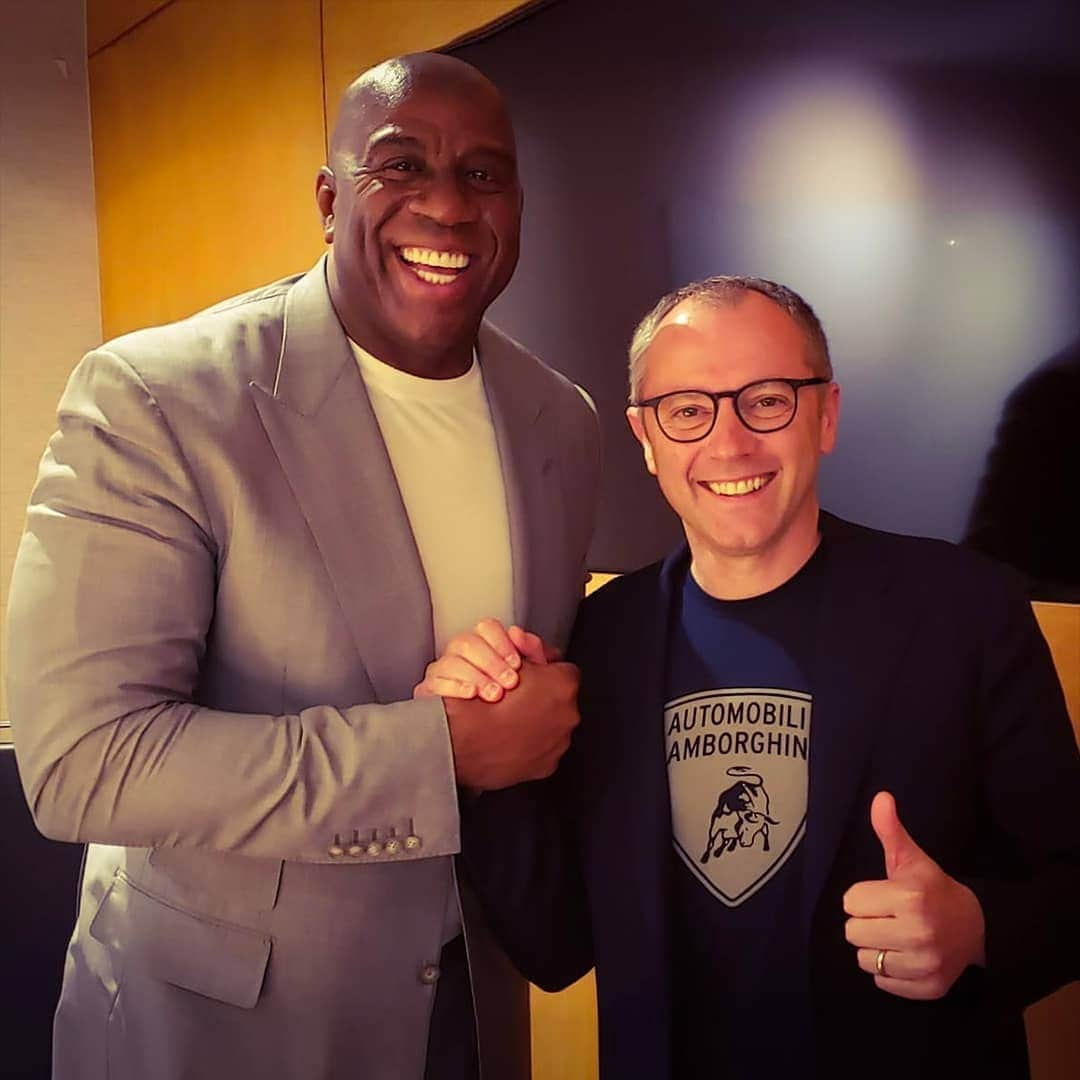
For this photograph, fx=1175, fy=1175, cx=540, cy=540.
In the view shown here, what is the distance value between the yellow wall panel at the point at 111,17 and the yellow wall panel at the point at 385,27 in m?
0.78

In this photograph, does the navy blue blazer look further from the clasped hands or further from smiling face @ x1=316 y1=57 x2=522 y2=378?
smiling face @ x1=316 y1=57 x2=522 y2=378

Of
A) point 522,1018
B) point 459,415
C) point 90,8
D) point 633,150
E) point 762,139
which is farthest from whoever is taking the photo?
point 90,8

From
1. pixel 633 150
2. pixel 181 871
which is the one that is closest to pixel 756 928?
pixel 181 871

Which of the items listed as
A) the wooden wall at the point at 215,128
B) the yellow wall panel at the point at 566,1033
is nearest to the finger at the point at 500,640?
the yellow wall panel at the point at 566,1033

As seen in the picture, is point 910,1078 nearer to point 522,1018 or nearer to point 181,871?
point 522,1018

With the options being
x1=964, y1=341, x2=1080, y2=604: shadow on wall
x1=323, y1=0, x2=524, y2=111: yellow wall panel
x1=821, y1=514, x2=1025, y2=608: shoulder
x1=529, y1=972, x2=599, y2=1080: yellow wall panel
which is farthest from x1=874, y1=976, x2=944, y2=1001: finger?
x1=323, y1=0, x2=524, y2=111: yellow wall panel

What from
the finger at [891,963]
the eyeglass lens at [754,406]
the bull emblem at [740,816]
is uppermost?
the eyeglass lens at [754,406]

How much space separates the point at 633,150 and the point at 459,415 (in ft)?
2.46

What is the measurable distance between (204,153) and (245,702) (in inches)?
87.6

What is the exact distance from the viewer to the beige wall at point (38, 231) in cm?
344

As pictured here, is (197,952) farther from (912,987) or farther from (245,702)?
(912,987)

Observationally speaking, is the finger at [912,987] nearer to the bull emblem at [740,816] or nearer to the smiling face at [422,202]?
the bull emblem at [740,816]

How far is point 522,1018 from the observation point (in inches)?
64.3

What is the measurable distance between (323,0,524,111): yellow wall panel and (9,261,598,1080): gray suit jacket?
3.42ft
